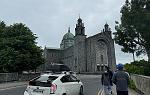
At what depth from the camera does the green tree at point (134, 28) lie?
3266 cm

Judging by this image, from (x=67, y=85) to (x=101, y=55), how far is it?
93118mm

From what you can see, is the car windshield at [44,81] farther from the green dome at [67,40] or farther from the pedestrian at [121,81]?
the green dome at [67,40]

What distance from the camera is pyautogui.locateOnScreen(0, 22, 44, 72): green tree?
1609 inches

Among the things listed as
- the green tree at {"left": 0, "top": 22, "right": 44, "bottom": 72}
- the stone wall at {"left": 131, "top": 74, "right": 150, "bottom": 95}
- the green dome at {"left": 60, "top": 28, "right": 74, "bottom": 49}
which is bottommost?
the stone wall at {"left": 131, "top": 74, "right": 150, "bottom": 95}

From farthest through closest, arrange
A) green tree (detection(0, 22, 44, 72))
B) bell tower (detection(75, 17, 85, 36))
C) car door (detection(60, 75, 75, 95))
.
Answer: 1. bell tower (detection(75, 17, 85, 36))
2. green tree (detection(0, 22, 44, 72))
3. car door (detection(60, 75, 75, 95))

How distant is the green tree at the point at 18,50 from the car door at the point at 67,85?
27762 millimetres

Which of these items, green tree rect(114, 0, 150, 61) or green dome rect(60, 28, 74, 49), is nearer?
green tree rect(114, 0, 150, 61)

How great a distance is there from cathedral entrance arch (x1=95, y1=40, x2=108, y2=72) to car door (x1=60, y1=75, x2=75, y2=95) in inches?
3517

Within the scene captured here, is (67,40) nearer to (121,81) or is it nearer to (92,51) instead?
(92,51)

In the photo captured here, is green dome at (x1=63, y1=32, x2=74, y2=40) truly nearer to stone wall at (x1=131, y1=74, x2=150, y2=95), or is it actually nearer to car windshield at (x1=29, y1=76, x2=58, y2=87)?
stone wall at (x1=131, y1=74, x2=150, y2=95)

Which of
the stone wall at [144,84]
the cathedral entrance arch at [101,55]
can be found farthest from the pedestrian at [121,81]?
the cathedral entrance arch at [101,55]

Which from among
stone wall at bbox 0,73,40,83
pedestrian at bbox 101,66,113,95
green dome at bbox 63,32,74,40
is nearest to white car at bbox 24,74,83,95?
pedestrian at bbox 101,66,113,95

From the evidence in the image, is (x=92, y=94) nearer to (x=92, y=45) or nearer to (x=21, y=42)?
(x=21, y=42)

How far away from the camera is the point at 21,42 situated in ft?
138
